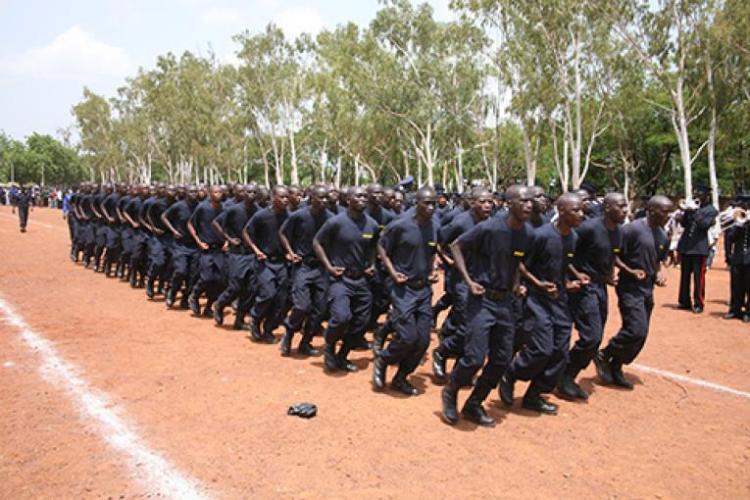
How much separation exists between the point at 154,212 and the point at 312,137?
1527 inches

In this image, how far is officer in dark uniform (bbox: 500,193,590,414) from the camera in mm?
5652

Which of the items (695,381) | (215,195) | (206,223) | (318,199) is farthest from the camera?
(215,195)

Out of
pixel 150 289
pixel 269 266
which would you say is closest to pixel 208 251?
pixel 269 266

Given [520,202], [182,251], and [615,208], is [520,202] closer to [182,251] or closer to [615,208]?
[615,208]

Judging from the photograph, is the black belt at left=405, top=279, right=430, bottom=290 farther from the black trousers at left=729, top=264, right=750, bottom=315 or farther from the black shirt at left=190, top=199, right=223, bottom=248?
the black trousers at left=729, top=264, right=750, bottom=315

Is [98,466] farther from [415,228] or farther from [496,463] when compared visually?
[415,228]

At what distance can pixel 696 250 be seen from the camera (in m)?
11.4

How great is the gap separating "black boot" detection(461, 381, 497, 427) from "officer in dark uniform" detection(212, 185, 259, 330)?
4.24m

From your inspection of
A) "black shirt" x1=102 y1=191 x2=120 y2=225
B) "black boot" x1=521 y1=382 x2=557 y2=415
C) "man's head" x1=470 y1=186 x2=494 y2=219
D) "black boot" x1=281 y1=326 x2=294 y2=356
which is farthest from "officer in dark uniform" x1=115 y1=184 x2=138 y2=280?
"black boot" x1=521 y1=382 x2=557 y2=415

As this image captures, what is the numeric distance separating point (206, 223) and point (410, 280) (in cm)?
494

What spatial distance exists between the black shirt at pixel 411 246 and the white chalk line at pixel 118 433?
278 cm

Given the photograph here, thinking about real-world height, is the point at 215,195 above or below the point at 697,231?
above

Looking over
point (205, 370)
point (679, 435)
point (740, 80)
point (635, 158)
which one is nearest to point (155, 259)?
point (205, 370)

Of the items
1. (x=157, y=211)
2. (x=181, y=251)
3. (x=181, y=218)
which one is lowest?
(x=181, y=251)
